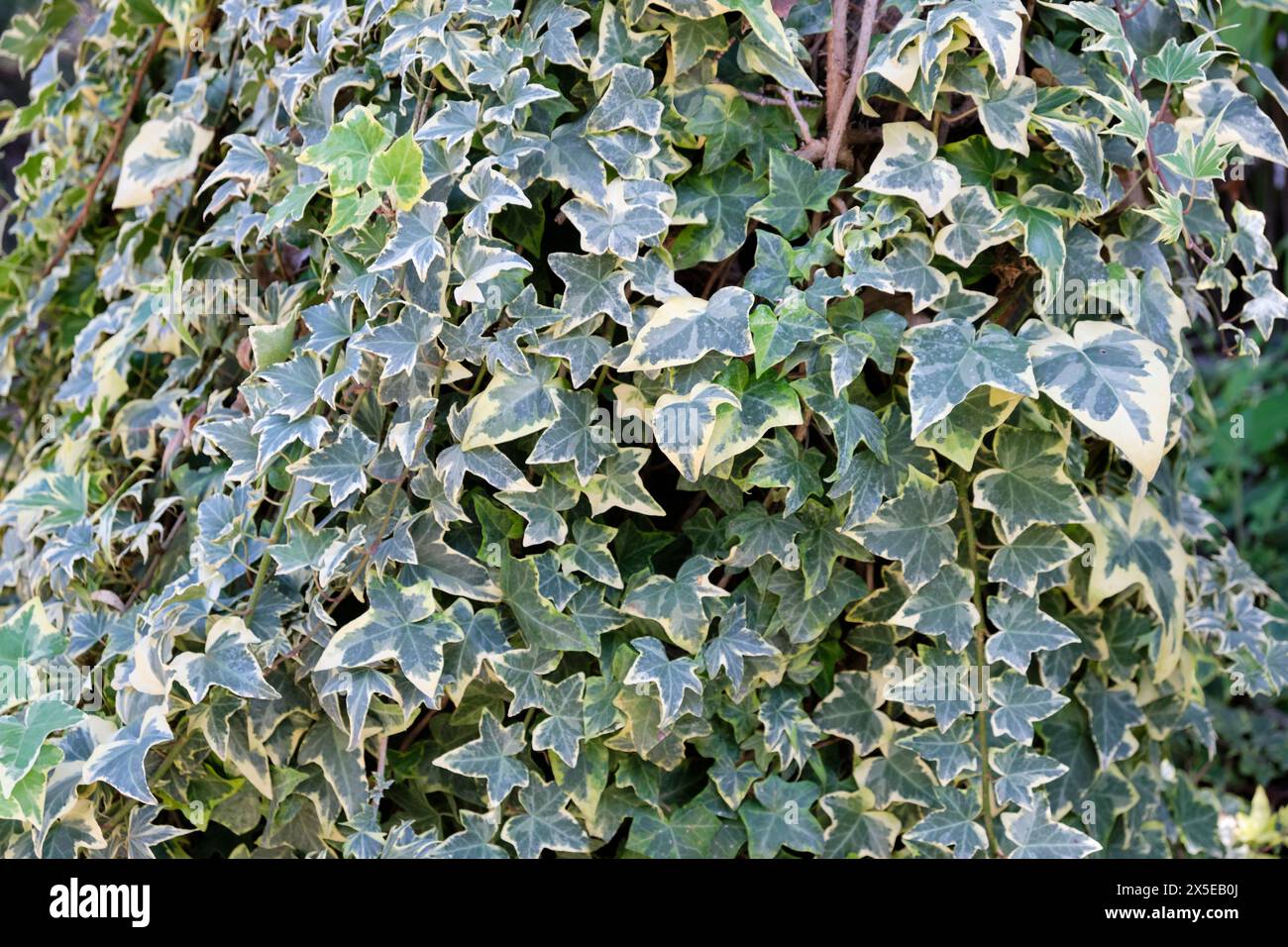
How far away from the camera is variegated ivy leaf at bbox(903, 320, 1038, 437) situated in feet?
2.87

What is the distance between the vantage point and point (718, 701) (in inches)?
40.0

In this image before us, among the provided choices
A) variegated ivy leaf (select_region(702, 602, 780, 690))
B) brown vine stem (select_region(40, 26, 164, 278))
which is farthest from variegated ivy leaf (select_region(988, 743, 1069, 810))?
brown vine stem (select_region(40, 26, 164, 278))

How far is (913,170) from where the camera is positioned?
37.5 inches

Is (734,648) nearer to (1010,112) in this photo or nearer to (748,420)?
(748,420)

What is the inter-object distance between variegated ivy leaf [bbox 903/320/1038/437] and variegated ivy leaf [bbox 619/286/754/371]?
0.46 feet

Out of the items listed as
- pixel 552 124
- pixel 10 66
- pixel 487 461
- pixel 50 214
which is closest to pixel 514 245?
pixel 552 124

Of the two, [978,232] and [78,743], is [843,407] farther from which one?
[78,743]

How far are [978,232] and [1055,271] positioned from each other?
2.8 inches

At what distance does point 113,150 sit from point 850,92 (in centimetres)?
97

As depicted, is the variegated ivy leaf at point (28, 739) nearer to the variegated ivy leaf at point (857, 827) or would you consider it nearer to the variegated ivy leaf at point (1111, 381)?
the variegated ivy leaf at point (857, 827)

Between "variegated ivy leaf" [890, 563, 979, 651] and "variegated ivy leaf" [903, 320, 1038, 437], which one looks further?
"variegated ivy leaf" [890, 563, 979, 651]

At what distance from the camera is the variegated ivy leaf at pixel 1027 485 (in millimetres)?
984

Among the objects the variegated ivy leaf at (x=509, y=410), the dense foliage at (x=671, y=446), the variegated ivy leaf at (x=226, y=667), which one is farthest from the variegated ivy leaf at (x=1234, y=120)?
the variegated ivy leaf at (x=226, y=667)

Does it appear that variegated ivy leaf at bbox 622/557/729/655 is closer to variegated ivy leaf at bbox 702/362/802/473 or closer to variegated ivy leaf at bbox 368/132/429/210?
variegated ivy leaf at bbox 702/362/802/473
